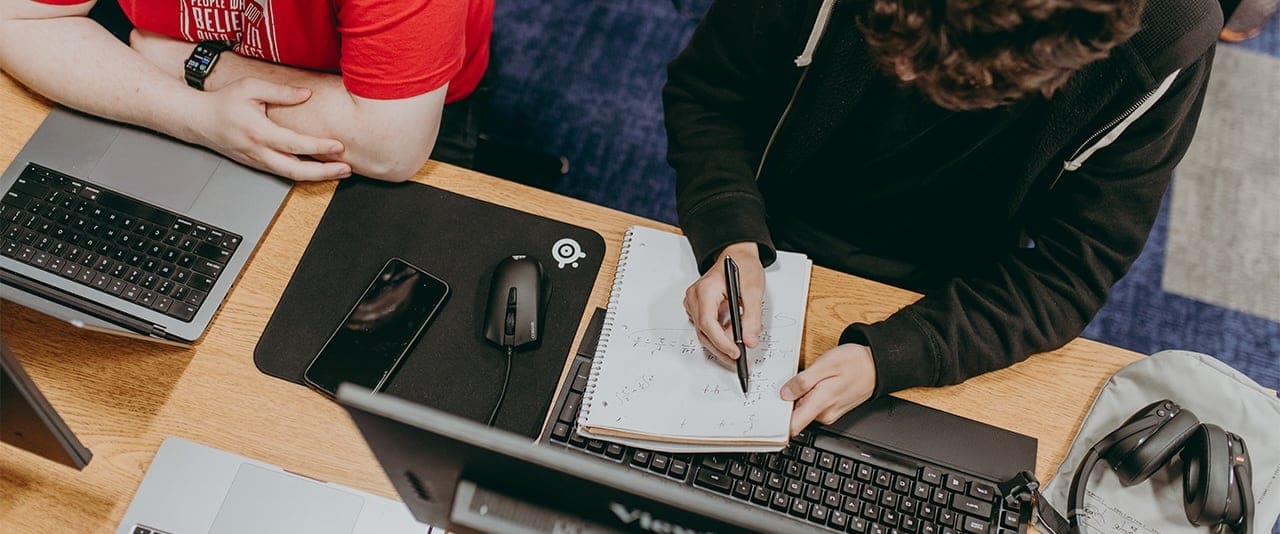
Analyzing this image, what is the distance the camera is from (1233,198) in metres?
2.01

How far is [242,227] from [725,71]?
59cm

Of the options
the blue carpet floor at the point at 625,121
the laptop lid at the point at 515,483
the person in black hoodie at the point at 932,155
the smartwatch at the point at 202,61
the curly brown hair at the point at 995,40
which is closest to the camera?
the laptop lid at the point at 515,483

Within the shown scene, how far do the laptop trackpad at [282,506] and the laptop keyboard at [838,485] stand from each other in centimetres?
23

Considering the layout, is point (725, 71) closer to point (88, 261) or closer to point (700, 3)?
point (88, 261)

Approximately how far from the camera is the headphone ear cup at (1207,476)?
0.90 m

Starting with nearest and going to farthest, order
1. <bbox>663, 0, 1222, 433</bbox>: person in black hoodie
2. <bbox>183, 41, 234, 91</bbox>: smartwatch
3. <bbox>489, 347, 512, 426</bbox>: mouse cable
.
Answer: <bbox>663, 0, 1222, 433</bbox>: person in black hoodie
<bbox>489, 347, 512, 426</bbox>: mouse cable
<bbox>183, 41, 234, 91</bbox>: smartwatch

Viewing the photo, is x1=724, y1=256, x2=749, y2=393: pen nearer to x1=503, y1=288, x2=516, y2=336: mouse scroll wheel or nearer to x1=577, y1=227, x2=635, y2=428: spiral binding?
x1=577, y1=227, x2=635, y2=428: spiral binding

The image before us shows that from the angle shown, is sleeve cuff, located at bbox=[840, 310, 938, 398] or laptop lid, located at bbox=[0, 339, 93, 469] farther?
sleeve cuff, located at bbox=[840, 310, 938, 398]

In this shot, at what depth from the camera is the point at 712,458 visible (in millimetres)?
966

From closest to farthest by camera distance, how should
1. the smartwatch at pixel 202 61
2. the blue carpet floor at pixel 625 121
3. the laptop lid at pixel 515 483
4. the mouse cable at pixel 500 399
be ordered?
the laptop lid at pixel 515 483 < the mouse cable at pixel 500 399 < the smartwatch at pixel 202 61 < the blue carpet floor at pixel 625 121

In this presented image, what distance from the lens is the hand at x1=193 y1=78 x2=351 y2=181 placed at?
1.07 meters

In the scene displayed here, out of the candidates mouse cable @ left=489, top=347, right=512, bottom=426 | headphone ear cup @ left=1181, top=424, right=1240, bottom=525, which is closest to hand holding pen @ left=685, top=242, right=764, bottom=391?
mouse cable @ left=489, top=347, right=512, bottom=426

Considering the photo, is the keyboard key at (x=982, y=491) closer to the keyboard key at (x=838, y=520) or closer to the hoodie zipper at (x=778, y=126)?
the keyboard key at (x=838, y=520)

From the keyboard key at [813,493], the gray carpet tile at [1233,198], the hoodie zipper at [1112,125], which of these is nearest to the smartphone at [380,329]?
the keyboard key at [813,493]
